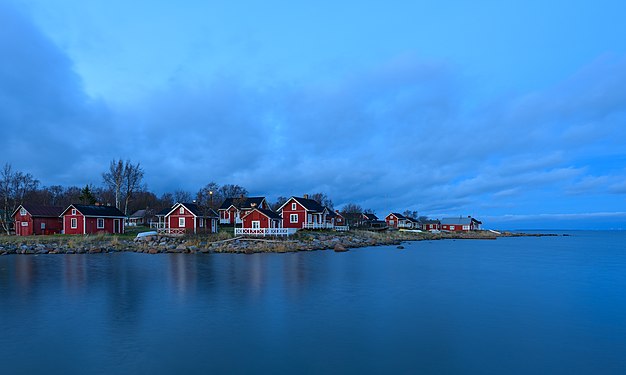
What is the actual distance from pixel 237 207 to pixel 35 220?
22.6 meters

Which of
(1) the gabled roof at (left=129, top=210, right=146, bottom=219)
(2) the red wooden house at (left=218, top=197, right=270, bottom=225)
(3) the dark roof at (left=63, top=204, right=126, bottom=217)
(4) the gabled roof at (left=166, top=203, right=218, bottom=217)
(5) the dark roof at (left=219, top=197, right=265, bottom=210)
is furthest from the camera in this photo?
(1) the gabled roof at (left=129, top=210, right=146, bottom=219)

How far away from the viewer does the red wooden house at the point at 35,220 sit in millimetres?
41188

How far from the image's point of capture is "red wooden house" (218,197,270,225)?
5546 centimetres

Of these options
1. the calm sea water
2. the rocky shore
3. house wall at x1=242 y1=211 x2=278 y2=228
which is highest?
house wall at x1=242 y1=211 x2=278 y2=228

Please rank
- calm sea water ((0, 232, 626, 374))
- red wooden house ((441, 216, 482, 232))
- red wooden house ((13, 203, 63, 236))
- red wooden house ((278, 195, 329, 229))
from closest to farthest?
calm sea water ((0, 232, 626, 374)) → red wooden house ((13, 203, 63, 236)) → red wooden house ((278, 195, 329, 229)) → red wooden house ((441, 216, 482, 232))

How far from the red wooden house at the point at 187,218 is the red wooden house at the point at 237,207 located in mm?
11143

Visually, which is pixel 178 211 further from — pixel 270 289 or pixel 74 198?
pixel 74 198

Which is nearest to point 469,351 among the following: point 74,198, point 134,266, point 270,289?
point 270,289

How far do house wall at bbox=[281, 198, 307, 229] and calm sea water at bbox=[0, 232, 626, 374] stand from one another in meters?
25.1

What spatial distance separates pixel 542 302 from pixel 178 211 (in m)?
35.4

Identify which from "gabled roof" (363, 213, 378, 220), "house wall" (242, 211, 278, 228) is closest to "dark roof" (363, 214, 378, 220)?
"gabled roof" (363, 213, 378, 220)

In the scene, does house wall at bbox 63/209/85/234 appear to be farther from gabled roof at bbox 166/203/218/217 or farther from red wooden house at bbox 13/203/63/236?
gabled roof at bbox 166/203/218/217

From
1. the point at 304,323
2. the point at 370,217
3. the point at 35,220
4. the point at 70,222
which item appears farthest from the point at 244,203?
the point at 304,323

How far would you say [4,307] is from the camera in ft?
44.7
